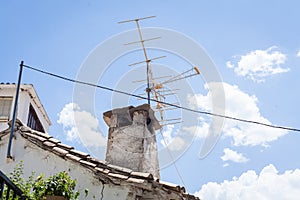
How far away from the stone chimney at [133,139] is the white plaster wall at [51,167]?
8.92 ft

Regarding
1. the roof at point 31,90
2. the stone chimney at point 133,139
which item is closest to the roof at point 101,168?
the stone chimney at point 133,139

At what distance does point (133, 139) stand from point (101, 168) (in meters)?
3.08

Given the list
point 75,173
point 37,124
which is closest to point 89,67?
point 75,173

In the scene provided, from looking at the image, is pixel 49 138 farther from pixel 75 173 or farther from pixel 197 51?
pixel 197 51

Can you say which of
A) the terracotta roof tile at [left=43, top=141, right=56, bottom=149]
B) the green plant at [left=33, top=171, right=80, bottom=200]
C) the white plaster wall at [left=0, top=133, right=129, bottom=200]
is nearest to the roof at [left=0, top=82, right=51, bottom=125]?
the white plaster wall at [left=0, top=133, right=129, bottom=200]

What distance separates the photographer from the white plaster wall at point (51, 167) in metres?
7.66

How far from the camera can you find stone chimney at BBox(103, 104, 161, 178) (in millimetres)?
10656

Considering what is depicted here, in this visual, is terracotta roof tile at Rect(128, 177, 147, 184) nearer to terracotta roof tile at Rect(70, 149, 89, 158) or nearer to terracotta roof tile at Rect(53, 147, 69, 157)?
terracotta roof tile at Rect(70, 149, 89, 158)

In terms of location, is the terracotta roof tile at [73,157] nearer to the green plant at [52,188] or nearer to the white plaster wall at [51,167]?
the white plaster wall at [51,167]

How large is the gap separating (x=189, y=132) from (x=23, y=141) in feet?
14.5

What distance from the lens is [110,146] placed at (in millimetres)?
11000

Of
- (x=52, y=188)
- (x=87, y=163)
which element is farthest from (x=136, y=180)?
(x=52, y=188)

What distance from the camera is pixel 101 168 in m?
7.93

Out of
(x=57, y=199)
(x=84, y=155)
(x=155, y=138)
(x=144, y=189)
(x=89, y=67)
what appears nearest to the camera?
(x=57, y=199)
